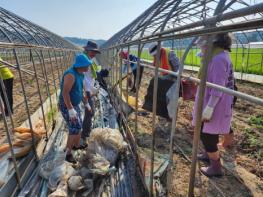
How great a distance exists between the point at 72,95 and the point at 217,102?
7.31 ft

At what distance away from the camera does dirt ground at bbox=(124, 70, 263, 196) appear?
3137 millimetres

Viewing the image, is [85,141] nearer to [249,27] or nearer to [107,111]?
[107,111]

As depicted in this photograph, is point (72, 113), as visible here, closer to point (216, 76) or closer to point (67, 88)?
point (67, 88)

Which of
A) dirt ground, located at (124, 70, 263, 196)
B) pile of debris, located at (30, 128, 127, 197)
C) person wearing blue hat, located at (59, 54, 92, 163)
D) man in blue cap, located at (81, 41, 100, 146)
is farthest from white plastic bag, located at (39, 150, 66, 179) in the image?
dirt ground, located at (124, 70, 263, 196)

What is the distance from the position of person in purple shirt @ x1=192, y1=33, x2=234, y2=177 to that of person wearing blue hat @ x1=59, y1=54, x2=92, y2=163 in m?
1.84

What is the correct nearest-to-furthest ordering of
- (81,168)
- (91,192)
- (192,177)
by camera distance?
(192,177) < (91,192) < (81,168)

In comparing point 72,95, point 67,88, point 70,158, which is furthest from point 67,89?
point 70,158

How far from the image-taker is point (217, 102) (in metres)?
2.72

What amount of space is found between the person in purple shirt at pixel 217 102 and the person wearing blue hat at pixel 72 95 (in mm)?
1840

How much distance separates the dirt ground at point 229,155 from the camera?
3.14 meters

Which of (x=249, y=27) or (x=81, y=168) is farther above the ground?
(x=249, y=27)

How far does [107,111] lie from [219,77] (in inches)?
171

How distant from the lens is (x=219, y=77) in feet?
8.70

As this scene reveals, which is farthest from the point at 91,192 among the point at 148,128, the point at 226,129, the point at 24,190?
the point at 148,128
